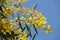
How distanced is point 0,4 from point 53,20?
46.5 inches

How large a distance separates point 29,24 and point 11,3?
92 mm

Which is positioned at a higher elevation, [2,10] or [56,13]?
[56,13]

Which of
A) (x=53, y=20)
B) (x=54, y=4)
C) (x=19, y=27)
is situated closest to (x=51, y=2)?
(x=54, y=4)

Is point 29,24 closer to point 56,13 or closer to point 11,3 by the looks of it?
point 11,3

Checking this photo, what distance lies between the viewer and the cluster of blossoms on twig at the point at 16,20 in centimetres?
67

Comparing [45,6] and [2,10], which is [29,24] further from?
[45,6]

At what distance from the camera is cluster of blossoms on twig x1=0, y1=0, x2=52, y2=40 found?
0.67 meters

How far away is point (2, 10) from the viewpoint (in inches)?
28.1

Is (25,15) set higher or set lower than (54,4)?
lower

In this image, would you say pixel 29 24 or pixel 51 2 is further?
pixel 51 2

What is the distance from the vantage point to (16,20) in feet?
2.30

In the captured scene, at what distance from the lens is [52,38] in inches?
72.6

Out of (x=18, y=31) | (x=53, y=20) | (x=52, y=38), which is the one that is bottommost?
(x=18, y=31)

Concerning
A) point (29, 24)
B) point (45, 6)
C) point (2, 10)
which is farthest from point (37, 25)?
point (45, 6)
